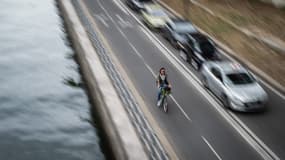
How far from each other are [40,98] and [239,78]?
39.8 ft

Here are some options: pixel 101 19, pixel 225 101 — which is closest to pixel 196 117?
pixel 225 101

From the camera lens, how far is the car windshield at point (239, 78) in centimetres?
2166

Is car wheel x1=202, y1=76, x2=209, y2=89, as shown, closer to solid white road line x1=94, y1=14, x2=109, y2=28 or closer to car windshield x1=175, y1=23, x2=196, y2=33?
car windshield x1=175, y1=23, x2=196, y2=33

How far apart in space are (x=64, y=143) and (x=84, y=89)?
6785 mm

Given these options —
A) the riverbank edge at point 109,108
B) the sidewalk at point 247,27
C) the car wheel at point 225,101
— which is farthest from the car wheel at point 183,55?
the car wheel at point 225,101

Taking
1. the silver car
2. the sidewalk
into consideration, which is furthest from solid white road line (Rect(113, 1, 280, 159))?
the sidewalk

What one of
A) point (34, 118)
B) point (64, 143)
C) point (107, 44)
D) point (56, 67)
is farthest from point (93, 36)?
point (64, 143)

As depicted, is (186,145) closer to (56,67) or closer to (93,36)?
(93,36)

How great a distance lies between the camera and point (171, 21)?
31016 mm

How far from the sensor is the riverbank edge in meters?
16.5

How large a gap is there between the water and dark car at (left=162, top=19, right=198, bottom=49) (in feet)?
23.3

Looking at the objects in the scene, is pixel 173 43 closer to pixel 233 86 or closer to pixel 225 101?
pixel 233 86

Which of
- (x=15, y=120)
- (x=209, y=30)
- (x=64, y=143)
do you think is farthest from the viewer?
(x=209, y=30)

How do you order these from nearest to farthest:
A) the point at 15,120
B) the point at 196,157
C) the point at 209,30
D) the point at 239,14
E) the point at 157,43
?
the point at 196,157, the point at 15,120, the point at 157,43, the point at 209,30, the point at 239,14
